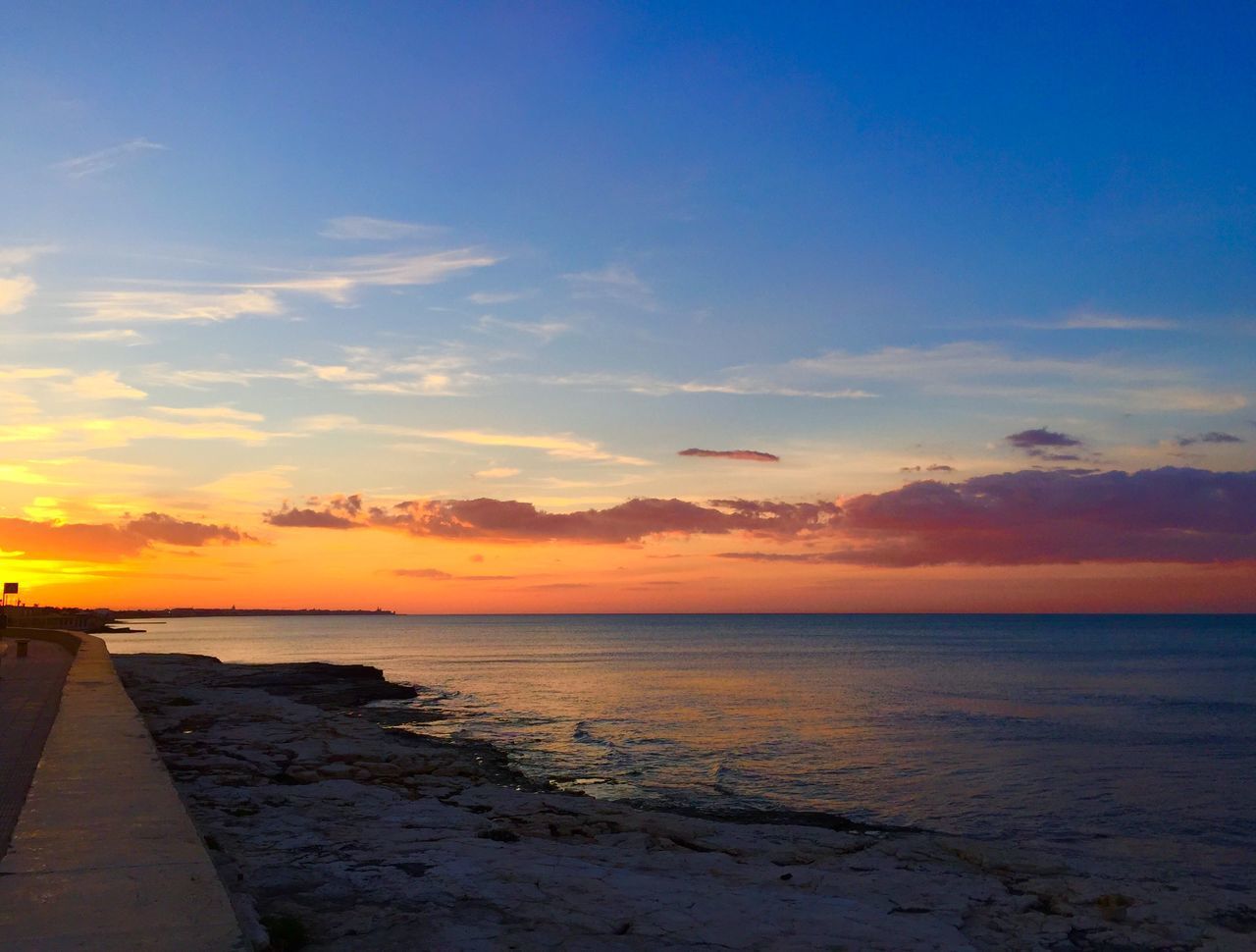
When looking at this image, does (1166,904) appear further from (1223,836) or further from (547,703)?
(547,703)

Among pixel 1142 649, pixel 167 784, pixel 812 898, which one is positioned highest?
pixel 167 784

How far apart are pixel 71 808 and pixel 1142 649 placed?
116248 millimetres

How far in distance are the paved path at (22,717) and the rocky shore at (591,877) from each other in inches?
84.2

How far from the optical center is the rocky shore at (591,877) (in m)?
8.48

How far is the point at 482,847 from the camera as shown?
1162 centimetres

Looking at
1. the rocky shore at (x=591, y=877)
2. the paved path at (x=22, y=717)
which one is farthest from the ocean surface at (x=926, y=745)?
the paved path at (x=22, y=717)

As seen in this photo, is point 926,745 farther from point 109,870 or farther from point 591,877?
point 109,870

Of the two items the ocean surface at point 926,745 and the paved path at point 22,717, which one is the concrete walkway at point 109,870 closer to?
the paved path at point 22,717

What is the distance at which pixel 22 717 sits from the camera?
59.7ft

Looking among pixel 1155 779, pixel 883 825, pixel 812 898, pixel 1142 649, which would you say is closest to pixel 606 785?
pixel 883 825

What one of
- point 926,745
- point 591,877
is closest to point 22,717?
point 591,877

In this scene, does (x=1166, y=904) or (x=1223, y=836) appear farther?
(x=1223, y=836)

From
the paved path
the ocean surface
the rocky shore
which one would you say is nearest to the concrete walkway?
the paved path

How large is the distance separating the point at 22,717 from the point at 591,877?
46.3 ft
